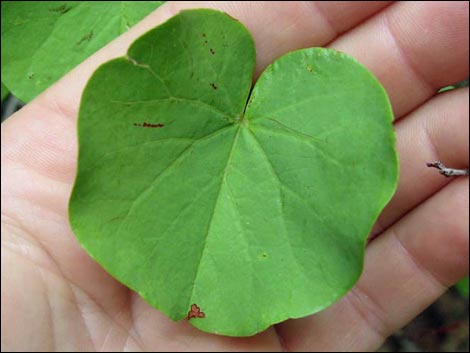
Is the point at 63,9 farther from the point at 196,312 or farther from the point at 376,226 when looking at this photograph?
the point at 376,226

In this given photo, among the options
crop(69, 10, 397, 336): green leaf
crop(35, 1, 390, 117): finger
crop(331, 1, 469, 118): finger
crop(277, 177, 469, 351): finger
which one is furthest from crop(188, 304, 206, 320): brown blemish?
crop(331, 1, 469, 118): finger

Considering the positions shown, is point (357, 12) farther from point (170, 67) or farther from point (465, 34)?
point (170, 67)

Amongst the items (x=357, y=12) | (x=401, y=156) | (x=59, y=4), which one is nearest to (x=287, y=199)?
(x=401, y=156)

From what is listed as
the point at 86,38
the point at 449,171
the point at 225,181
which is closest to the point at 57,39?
the point at 86,38

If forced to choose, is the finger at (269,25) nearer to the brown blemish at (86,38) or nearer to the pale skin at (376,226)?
the pale skin at (376,226)

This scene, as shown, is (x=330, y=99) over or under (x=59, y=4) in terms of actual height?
under

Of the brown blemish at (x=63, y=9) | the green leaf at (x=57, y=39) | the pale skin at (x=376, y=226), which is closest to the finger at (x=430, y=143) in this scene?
the pale skin at (x=376, y=226)

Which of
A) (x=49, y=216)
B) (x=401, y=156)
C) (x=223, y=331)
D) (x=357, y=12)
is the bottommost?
(x=223, y=331)

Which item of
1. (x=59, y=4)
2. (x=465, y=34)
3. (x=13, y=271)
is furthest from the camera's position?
(x=59, y=4)
